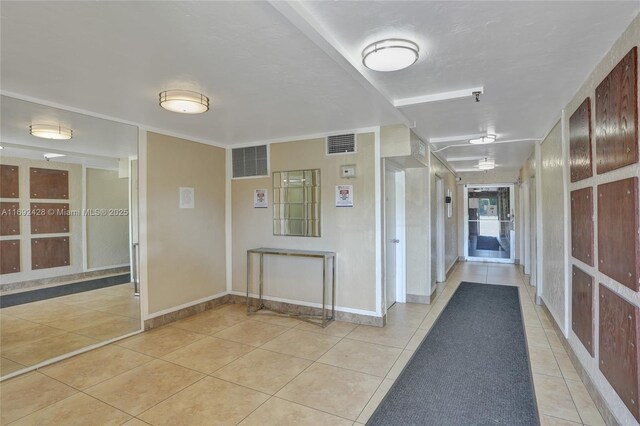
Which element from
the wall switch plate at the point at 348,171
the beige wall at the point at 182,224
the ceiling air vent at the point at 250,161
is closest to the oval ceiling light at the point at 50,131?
the beige wall at the point at 182,224

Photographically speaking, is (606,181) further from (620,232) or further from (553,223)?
(553,223)

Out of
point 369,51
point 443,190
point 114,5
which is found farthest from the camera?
point 443,190

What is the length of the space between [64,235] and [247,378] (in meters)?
2.48

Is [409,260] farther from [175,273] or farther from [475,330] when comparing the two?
[175,273]

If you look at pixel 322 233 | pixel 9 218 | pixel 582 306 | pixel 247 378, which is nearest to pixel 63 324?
pixel 9 218

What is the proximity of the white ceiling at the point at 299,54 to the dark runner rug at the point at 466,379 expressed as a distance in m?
2.49

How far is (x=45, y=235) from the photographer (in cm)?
340

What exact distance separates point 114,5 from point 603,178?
3179mm

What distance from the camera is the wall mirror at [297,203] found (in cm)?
461

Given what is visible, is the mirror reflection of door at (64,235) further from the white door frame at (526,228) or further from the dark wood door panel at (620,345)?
the white door frame at (526,228)

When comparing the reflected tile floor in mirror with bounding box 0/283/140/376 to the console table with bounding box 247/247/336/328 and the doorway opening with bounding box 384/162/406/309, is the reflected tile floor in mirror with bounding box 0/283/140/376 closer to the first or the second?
the console table with bounding box 247/247/336/328

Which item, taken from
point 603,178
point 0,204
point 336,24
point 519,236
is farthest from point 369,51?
point 519,236

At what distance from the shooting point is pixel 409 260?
5.29 metres

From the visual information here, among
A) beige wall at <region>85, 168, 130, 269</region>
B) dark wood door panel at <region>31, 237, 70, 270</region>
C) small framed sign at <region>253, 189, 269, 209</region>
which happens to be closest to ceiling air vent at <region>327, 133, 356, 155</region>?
small framed sign at <region>253, 189, 269, 209</region>
